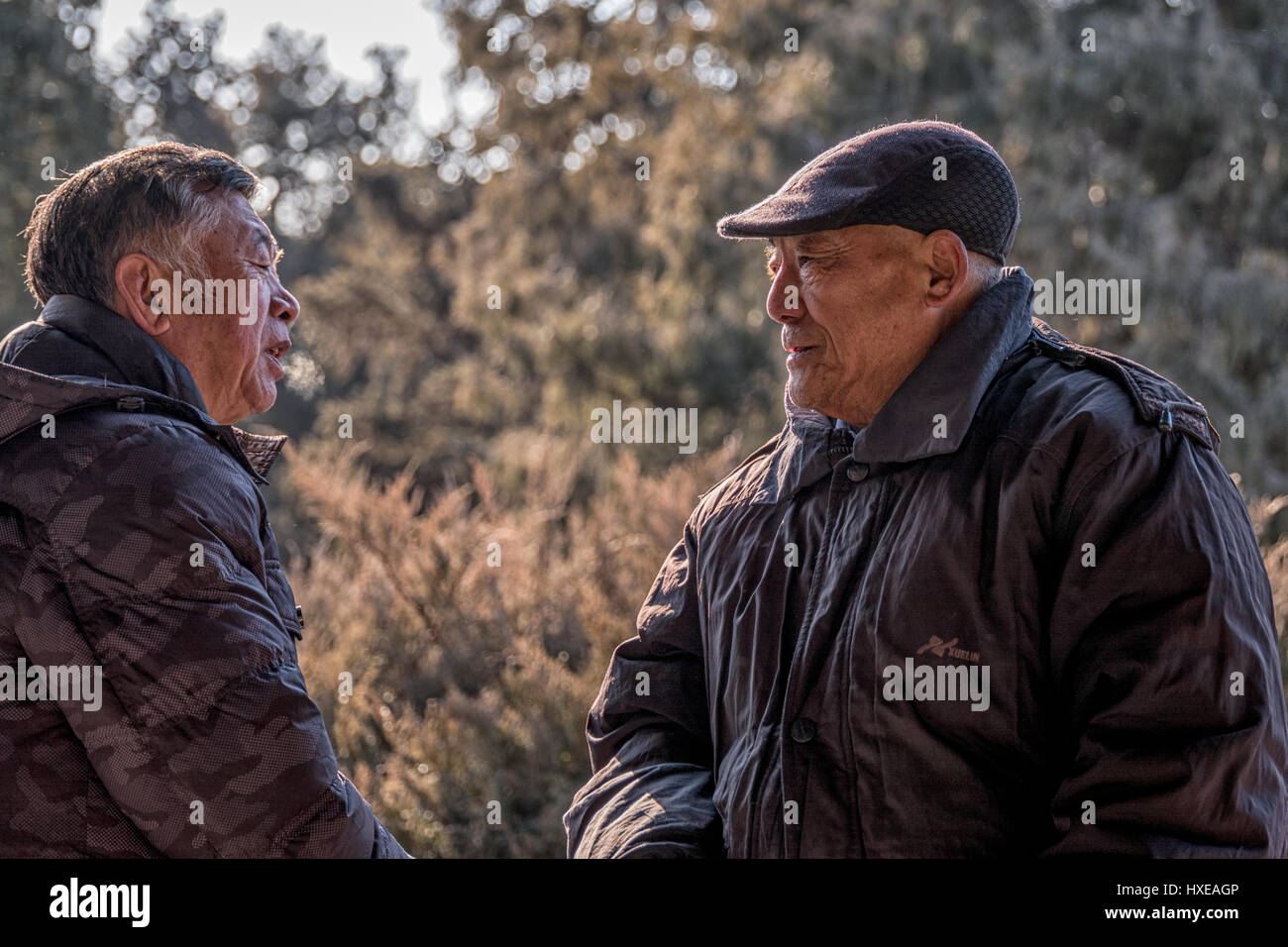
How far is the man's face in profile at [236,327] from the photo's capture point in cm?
236

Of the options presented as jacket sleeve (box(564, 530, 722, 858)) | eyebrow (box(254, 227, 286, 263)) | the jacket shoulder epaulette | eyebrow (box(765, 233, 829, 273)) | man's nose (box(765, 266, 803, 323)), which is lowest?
jacket sleeve (box(564, 530, 722, 858))

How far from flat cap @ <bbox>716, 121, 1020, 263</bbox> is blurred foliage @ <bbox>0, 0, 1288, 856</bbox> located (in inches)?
130

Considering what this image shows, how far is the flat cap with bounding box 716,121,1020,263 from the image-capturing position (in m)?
2.17

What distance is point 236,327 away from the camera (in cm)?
242

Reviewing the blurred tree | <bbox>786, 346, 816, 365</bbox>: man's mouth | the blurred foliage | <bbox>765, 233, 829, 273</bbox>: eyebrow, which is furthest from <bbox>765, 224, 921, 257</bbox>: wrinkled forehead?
the blurred tree

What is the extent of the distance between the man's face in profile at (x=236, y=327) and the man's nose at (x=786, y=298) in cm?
89

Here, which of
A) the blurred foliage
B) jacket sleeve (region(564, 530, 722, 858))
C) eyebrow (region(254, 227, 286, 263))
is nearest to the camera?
jacket sleeve (region(564, 530, 722, 858))

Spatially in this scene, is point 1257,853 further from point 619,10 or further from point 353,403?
point 353,403

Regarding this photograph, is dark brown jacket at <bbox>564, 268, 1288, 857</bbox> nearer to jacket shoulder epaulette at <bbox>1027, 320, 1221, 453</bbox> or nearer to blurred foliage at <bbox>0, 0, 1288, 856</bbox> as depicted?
jacket shoulder epaulette at <bbox>1027, 320, 1221, 453</bbox>

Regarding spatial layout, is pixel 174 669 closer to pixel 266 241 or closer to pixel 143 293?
pixel 143 293

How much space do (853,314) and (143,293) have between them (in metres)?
1.24

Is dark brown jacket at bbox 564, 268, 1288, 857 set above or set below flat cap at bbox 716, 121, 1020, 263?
below

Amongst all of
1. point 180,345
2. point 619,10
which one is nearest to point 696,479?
point 180,345
